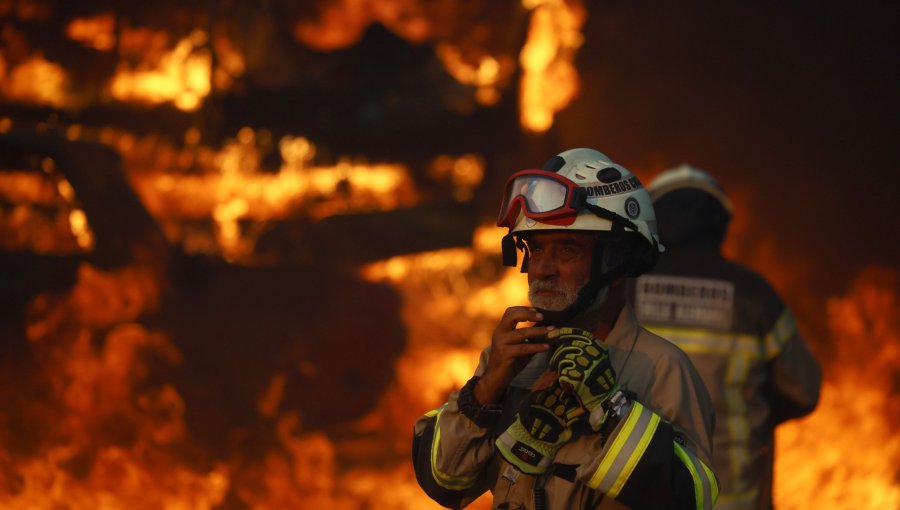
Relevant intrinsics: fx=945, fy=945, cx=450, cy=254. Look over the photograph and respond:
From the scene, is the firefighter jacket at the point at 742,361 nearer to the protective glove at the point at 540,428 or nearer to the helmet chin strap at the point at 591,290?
the helmet chin strap at the point at 591,290

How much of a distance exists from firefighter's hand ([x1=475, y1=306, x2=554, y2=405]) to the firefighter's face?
3.6 inches

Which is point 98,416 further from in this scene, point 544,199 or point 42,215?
point 544,199

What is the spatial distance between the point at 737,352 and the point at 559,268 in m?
1.72

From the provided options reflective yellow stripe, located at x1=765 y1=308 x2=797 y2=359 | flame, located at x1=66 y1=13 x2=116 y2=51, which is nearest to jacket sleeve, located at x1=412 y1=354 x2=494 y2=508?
reflective yellow stripe, located at x1=765 y1=308 x2=797 y2=359

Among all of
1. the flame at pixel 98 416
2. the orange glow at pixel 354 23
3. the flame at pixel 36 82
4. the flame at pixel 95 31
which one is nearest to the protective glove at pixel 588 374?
the flame at pixel 98 416

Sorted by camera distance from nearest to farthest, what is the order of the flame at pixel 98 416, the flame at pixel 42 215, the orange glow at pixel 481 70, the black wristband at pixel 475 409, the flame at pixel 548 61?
1. the black wristband at pixel 475 409
2. the flame at pixel 98 416
3. the flame at pixel 42 215
4. the flame at pixel 548 61
5. the orange glow at pixel 481 70

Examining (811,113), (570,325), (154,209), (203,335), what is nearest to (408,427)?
(203,335)

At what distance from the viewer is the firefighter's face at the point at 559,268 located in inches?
101

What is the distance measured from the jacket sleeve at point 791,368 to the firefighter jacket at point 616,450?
5.27ft

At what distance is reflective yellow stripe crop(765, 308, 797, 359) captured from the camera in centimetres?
401

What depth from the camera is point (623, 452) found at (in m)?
2.27

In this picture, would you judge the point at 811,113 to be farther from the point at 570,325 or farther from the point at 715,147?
the point at 570,325

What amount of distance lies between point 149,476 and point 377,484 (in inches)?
69.6

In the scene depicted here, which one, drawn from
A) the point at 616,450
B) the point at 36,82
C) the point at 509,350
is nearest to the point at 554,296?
the point at 509,350
